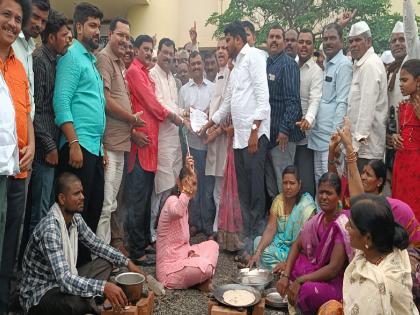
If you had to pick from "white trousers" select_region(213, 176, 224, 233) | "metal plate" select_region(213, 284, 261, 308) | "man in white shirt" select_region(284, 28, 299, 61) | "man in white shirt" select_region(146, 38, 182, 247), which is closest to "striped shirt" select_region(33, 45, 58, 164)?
"man in white shirt" select_region(146, 38, 182, 247)

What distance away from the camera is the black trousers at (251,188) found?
15.7 ft

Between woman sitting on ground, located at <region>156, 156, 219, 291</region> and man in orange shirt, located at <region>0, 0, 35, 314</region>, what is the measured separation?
4.30 feet

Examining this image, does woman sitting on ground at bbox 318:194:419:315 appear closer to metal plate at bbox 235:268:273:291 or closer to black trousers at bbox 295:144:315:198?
metal plate at bbox 235:268:273:291

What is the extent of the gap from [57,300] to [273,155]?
2794 millimetres

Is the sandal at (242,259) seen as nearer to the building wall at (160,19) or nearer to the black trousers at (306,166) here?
the black trousers at (306,166)

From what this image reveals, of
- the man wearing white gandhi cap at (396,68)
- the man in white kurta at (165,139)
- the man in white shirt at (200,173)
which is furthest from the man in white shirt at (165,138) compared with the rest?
the man wearing white gandhi cap at (396,68)

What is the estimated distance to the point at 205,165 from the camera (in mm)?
5496

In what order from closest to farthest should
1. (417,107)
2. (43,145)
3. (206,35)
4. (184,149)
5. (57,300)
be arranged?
(57,300) → (43,145) → (417,107) → (184,149) → (206,35)

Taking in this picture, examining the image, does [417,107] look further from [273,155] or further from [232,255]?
[232,255]

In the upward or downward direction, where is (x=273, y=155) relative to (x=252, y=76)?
downward

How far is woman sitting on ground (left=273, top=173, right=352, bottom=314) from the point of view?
10.9ft

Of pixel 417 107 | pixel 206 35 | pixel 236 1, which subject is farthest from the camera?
pixel 206 35

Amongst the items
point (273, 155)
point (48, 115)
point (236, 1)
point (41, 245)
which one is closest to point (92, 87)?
point (48, 115)

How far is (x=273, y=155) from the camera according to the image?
5.00 meters
